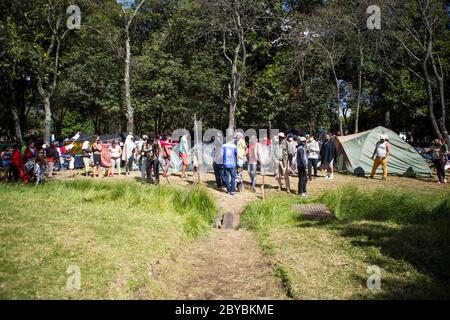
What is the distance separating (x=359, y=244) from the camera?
6613 mm

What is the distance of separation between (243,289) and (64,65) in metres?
26.1

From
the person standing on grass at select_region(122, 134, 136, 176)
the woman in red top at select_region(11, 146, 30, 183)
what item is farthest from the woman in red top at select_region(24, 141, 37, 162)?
the person standing on grass at select_region(122, 134, 136, 176)

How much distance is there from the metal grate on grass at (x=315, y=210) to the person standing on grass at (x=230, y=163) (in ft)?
7.30

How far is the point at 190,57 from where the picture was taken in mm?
26688

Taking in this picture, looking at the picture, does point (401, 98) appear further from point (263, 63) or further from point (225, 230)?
point (225, 230)

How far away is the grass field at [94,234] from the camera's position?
462 centimetres

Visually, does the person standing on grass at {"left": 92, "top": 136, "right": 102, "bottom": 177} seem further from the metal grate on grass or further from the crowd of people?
the metal grate on grass

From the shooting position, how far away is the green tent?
1544 cm

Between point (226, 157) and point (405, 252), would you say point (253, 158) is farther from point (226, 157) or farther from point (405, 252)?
point (405, 252)

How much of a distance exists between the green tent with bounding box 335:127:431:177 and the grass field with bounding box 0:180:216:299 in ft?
27.6

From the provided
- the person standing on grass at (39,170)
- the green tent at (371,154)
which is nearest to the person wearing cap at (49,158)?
the person standing on grass at (39,170)

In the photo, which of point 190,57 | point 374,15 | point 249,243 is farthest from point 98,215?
point 190,57

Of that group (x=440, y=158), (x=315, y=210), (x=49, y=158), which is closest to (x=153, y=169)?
(x=49, y=158)

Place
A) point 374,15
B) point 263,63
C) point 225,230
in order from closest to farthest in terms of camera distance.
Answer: point 225,230 < point 374,15 < point 263,63
